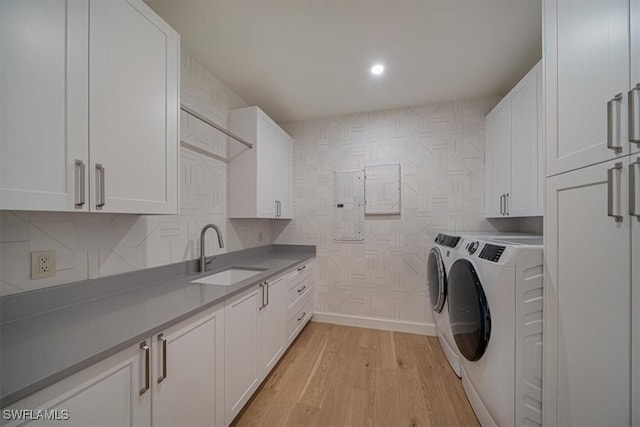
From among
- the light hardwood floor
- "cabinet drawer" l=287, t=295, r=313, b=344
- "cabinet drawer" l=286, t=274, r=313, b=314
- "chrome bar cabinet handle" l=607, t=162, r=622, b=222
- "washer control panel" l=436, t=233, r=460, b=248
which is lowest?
the light hardwood floor

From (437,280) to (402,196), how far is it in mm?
982

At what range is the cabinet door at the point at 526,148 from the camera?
5.25 ft

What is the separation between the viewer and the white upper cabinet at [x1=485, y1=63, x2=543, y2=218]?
1.60m

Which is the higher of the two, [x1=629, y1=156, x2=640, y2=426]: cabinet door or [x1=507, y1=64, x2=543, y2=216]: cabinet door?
[x1=507, y1=64, x2=543, y2=216]: cabinet door

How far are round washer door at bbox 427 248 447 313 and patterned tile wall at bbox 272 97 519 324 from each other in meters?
0.32

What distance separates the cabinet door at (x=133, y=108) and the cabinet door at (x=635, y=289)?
5.98 feet

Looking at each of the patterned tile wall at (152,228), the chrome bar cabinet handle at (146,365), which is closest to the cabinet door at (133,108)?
the patterned tile wall at (152,228)

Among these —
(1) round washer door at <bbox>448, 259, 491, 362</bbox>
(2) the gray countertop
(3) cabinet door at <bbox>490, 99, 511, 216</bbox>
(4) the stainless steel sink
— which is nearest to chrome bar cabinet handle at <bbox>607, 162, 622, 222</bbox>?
(1) round washer door at <bbox>448, 259, 491, 362</bbox>

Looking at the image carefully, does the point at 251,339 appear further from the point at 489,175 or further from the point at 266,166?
the point at 489,175

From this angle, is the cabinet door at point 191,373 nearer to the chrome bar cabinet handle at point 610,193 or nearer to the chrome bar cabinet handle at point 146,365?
the chrome bar cabinet handle at point 146,365

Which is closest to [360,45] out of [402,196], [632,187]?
[402,196]

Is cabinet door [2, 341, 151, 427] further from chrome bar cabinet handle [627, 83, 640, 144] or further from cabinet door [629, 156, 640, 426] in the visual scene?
chrome bar cabinet handle [627, 83, 640, 144]

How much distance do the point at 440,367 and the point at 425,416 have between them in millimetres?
598

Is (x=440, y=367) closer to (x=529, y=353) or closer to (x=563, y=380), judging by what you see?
(x=529, y=353)
